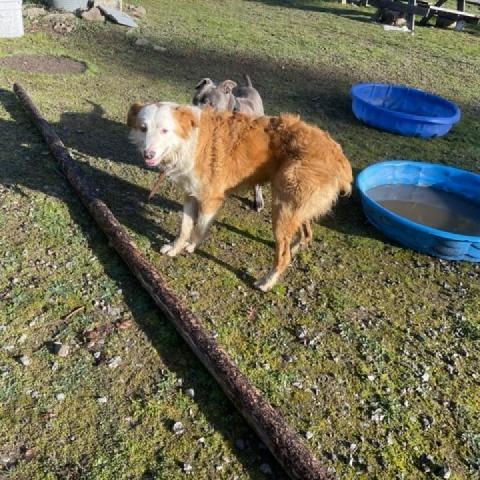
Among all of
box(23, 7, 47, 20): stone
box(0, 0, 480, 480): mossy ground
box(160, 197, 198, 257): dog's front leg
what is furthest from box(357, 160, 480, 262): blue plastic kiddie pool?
box(23, 7, 47, 20): stone

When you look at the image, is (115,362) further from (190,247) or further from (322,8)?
(322,8)

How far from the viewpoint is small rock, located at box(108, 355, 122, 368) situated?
369 centimetres

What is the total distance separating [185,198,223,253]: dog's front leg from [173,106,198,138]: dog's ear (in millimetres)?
708

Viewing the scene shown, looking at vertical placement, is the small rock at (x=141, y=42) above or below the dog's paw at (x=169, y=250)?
above

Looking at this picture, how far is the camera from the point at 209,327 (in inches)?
164

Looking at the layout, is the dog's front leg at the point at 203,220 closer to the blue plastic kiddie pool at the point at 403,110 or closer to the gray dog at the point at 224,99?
the gray dog at the point at 224,99

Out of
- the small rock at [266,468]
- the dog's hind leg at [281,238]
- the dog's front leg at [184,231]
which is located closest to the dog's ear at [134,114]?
the dog's front leg at [184,231]

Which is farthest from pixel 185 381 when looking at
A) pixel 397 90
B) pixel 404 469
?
pixel 397 90

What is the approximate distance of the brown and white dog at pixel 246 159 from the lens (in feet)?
14.1

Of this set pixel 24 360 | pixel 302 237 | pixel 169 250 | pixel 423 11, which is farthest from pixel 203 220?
pixel 423 11

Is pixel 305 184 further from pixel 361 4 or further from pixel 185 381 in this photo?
pixel 361 4

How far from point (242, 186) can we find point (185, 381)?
2.00 metres

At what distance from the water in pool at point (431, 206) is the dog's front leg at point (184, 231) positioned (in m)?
2.45

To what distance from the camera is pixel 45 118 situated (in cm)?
712
